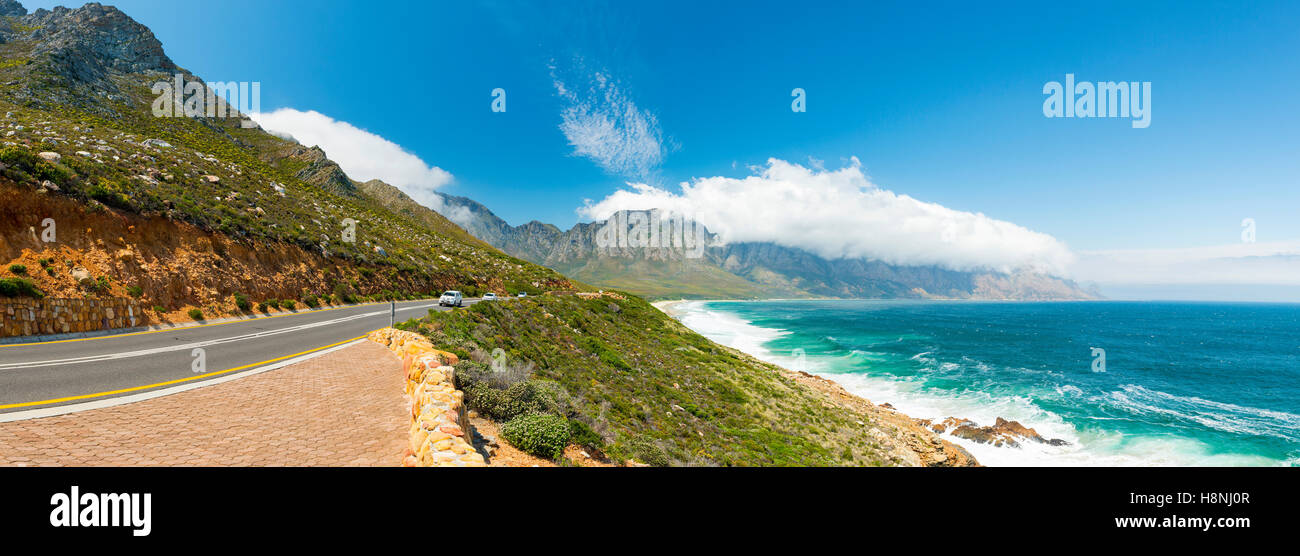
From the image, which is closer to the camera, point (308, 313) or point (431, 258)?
point (308, 313)

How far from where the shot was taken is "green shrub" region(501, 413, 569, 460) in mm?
7586

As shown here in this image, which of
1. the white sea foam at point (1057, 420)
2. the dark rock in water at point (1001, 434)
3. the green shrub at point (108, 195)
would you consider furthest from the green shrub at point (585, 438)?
the dark rock in water at point (1001, 434)

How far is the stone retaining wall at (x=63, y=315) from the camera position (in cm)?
1342

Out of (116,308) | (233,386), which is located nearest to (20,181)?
(116,308)

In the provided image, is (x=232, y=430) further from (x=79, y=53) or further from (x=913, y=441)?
(x=79, y=53)

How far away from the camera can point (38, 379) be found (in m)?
8.77

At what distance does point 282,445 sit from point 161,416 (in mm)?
3033

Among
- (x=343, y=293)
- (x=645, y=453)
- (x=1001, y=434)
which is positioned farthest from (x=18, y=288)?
(x=1001, y=434)

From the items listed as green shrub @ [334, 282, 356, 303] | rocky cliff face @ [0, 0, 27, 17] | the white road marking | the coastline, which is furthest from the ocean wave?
rocky cliff face @ [0, 0, 27, 17]

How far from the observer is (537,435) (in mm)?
7684

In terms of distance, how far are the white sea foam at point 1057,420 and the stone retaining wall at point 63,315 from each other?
4343 cm

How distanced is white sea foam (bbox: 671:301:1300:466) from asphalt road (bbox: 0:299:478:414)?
35308 millimetres
